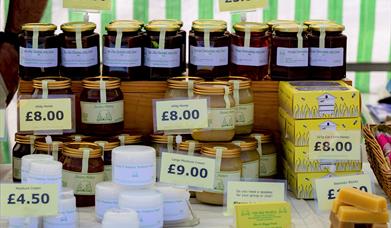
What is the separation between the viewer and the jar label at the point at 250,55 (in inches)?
84.6

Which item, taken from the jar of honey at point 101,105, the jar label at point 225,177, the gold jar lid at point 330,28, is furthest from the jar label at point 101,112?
the gold jar lid at point 330,28

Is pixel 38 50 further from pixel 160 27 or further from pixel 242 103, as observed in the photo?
pixel 242 103

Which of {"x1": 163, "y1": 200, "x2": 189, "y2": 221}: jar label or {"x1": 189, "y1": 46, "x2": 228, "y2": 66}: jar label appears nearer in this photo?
{"x1": 163, "y1": 200, "x2": 189, "y2": 221}: jar label

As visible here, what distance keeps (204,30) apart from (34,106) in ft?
1.54

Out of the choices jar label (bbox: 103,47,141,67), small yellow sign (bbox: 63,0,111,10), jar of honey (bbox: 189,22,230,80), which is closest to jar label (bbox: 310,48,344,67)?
jar of honey (bbox: 189,22,230,80)

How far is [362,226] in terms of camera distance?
1.69m

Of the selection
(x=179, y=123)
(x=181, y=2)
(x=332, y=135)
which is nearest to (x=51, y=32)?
(x=179, y=123)

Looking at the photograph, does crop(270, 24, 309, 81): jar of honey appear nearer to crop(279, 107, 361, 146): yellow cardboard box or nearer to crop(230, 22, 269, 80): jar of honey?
crop(230, 22, 269, 80): jar of honey

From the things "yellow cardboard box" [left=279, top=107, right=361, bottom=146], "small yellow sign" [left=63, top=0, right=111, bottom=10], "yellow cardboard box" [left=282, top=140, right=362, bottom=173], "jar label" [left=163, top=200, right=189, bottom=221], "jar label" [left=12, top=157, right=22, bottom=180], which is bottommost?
"jar label" [left=163, top=200, right=189, bottom=221]

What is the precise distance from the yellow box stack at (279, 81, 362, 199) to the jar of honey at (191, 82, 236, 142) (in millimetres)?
157

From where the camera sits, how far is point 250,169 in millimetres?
2035

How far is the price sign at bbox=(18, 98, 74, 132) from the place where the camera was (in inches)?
78.9

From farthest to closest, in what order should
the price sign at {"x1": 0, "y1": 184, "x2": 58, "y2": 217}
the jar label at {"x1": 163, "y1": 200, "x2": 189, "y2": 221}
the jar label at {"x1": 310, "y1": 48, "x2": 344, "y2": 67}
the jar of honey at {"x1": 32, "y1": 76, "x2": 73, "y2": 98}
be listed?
the jar label at {"x1": 310, "y1": 48, "x2": 344, "y2": 67} → the jar of honey at {"x1": 32, "y1": 76, "x2": 73, "y2": 98} → the jar label at {"x1": 163, "y1": 200, "x2": 189, "y2": 221} → the price sign at {"x1": 0, "y1": 184, "x2": 58, "y2": 217}

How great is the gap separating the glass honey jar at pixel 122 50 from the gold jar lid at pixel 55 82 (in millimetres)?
119
